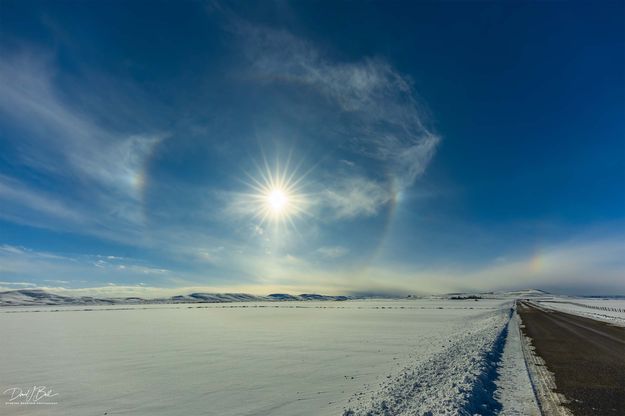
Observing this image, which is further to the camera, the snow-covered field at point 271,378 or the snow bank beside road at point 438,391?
the snow-covered field at point 271,378

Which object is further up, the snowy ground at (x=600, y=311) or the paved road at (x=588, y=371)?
the snowy ground at (x=600, y=311)

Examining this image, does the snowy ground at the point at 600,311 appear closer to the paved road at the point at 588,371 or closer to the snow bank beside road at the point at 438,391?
the paved road at the point at 588,371

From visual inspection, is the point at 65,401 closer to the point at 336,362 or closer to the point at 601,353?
the point at 336,362

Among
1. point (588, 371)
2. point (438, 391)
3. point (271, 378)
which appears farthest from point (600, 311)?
point (271, 378)

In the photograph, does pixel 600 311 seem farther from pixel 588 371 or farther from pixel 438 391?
pixel 438 391

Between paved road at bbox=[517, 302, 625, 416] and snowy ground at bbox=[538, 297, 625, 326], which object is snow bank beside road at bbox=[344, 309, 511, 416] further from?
snowy ground at bbox=[538, 297, 625, 326]

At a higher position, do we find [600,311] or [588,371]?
[600,311]

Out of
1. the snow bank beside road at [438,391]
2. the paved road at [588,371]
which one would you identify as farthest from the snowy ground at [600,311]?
the snow bank beside road at [438,391]

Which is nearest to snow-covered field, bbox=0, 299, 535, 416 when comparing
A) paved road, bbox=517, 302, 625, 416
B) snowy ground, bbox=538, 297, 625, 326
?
paved road, bbox=517, 302, 625, 416

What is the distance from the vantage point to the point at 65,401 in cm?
998

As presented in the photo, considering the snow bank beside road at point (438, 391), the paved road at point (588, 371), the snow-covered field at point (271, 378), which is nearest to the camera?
the snow bank beside road at point (438, 391)

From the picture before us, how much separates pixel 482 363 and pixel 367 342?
30.9 ft

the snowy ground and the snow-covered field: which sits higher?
the snowy ground

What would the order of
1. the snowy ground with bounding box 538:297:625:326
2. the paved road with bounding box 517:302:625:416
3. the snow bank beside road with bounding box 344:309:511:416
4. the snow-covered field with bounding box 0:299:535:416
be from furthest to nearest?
the snowy ground with bounding box 538:297:625:326
the snow-covered field with bounding box 0:299:535:416
the paved road with bounding box 517:302:625:416
the snow bank beside road with bounding box 344:309:511:416
